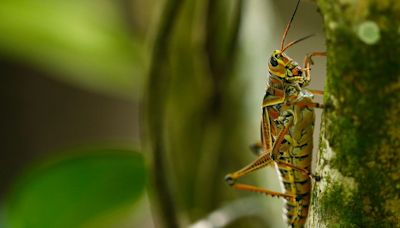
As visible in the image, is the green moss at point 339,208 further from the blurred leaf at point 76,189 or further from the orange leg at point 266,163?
the blurred leaf at point 76,189

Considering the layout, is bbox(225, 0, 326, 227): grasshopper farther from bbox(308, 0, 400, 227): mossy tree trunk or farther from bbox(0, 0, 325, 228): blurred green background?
bbox(308, 0, 400, 227): mossy tree trunk

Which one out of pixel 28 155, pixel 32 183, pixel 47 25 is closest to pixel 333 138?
pixel 32 183

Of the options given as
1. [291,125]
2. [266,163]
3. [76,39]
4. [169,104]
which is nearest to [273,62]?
[291,125]

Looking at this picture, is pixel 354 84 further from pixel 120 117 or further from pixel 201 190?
pixel 120 117

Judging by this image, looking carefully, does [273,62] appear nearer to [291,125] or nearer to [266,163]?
[291,125]

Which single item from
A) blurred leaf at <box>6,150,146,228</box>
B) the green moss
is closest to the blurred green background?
blurred leaf at <box>6,150,146,228</box>
